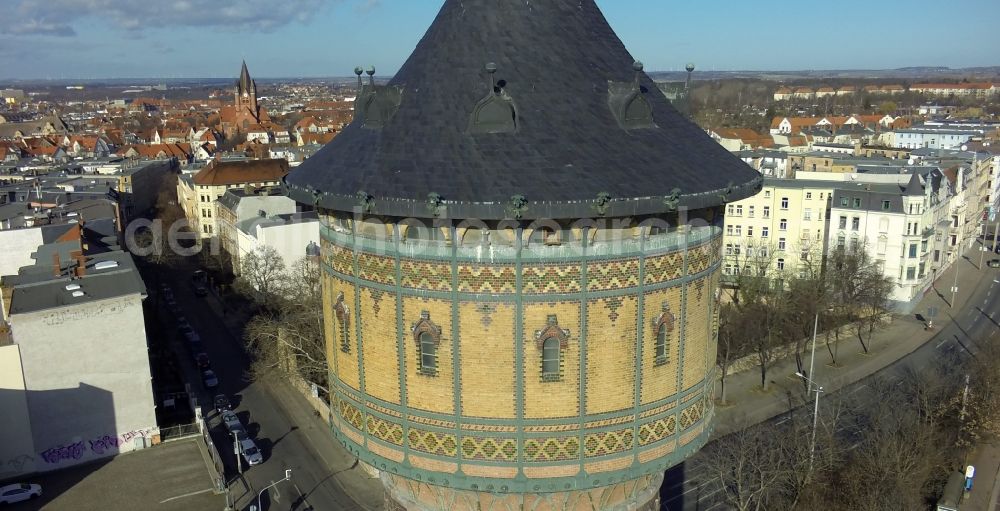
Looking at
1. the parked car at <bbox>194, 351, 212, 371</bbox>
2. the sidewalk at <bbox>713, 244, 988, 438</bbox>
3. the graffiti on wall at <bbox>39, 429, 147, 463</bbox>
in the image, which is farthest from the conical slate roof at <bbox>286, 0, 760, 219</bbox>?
the parked car at <bbox>194, 351, 212, 371</bbox>

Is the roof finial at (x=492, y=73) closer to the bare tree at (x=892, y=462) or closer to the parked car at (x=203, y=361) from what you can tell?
the bare tree at (x=892, y=462)

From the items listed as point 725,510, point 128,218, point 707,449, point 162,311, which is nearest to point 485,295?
point 725,510

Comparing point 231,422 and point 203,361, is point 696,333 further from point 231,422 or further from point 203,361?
point 203,361

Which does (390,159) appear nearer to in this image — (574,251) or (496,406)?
(574,251)

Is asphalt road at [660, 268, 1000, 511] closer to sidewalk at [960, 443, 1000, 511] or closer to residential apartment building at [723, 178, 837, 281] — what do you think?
sidewalk at [960, 443, 1000, 511]

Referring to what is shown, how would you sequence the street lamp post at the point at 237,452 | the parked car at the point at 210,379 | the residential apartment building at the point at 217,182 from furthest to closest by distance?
the residential apartment building at the point at 217,182
the parked car at the point at 210,379
the street lamp post at the point at 237,452

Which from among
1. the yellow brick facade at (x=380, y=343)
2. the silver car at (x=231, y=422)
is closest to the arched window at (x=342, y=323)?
the yellow brick facade at (x=380, y=343)
